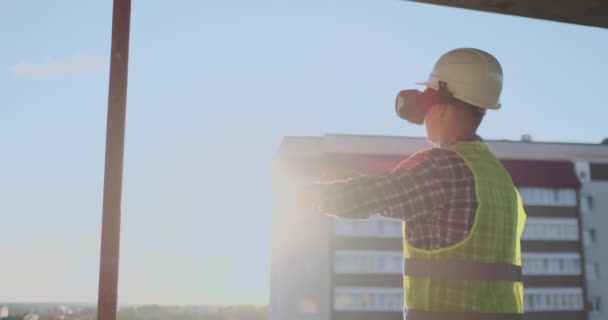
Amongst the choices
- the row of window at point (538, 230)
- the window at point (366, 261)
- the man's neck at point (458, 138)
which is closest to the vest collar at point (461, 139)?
the man's neck at point (458, 138)

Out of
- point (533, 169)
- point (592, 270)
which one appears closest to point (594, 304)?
point (592, 270)

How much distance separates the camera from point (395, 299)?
43250 mm

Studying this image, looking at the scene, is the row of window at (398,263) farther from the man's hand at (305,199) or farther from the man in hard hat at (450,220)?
the man's hand at (305,199)

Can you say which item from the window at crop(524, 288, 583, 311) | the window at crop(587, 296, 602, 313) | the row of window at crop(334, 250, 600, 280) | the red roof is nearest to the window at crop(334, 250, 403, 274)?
the row of window at crop(334, 250, 600, 280)

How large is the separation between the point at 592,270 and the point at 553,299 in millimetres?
3277

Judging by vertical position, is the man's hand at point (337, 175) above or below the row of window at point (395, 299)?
above

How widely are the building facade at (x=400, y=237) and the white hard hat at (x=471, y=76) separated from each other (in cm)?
4076

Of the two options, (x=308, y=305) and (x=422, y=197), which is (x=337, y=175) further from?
(x=308, y=305)

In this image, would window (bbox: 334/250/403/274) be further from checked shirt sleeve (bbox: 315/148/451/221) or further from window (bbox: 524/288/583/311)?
checked shirt sleeve (bbox: 315/148/451/221)

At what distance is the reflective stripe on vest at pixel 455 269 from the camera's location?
1.41 metres

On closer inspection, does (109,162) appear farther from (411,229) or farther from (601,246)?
(601,246)

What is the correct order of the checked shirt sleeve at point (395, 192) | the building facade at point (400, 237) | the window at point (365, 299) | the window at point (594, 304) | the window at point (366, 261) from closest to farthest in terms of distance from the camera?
1. the checked shirt sleeve at point (395, 192)
2. the window at point (365, 299)
3. the building facade at point (400, 237)
4. the window at point (366, 261)
5. the window at point (594, 304)

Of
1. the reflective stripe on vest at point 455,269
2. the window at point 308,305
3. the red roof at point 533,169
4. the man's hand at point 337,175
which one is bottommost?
the window at point 308,305

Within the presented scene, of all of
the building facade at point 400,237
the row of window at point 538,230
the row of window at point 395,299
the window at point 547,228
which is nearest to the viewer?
the row of window at point 395,299
